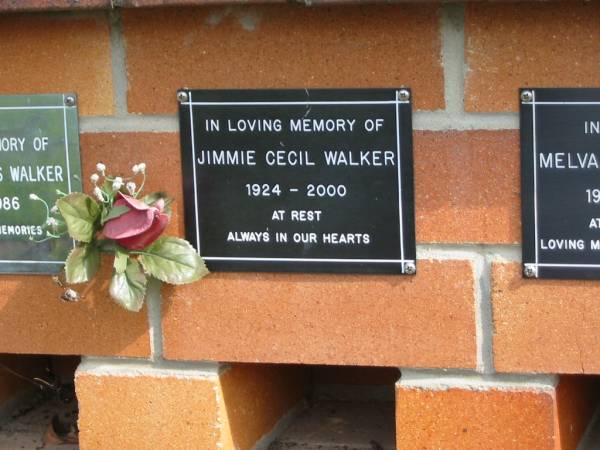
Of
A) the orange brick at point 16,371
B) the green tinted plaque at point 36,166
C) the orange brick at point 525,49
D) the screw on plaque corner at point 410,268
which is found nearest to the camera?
the orange brick at point 525,49

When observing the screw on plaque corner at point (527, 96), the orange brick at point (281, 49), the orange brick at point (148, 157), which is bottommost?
the orange brick at point (148, 157)

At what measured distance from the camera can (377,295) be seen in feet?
5.98

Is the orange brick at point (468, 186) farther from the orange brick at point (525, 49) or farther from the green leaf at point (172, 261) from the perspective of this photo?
the green leaf at point (172, 261)

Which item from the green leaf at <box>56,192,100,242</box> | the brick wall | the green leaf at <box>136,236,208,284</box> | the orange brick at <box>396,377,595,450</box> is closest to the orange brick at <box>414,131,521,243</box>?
the brick wall

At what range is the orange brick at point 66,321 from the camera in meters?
1.94

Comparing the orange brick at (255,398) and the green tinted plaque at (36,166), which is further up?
the green tinted plaque at (36,166)

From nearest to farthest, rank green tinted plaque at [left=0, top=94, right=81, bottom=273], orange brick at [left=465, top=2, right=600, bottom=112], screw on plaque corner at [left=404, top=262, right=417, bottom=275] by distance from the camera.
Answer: orange brick at [left=465, top=2, right=600, bottom=112] < screw on plaque corner at [left=404, top=262, right=417, bottom=275] < green tinted plaque at [left=0, top=94, right=81, bottom=273]

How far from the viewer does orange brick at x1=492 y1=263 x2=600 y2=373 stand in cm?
176

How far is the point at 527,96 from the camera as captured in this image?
172cm

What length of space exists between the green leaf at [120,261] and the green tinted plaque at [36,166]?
0.15 metres

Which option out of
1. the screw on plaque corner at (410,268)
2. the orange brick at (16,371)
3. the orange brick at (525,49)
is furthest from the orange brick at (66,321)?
the orange brick at (525,49)

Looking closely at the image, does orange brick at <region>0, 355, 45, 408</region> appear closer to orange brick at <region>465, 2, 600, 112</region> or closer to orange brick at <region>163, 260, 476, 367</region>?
orange brick at <region>163, 260, 476, 367</region>

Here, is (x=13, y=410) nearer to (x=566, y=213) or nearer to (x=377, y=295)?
(x=377, y=295)

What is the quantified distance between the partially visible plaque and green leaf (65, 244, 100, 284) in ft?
2.17
